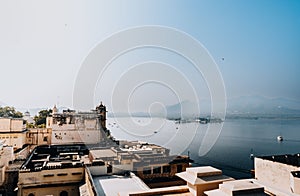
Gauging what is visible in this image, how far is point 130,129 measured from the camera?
21969 mm

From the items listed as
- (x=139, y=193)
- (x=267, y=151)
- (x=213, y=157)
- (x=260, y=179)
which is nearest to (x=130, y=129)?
(x=260, y=179)

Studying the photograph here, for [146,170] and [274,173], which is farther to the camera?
[146,170]

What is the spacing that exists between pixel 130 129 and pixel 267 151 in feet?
113

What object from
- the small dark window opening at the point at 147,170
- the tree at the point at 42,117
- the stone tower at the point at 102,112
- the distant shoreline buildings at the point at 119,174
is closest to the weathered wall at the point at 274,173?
the distant shoreline buildings at the point at 119,174

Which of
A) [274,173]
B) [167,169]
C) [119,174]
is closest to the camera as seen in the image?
[274,173]

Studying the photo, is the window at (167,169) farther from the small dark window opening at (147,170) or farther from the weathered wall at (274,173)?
the weathered wall at (274,173)

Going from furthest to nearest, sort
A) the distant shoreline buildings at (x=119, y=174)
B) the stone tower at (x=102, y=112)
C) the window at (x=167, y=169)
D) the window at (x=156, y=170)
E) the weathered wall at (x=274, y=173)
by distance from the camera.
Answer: the stone tower at (x=102, y=112), the window at (x=167, y=169), the window at (x=156, y=170), the weathered wall at (x=274, y=173), the distant shoreline buildings at (x=119, y=174)

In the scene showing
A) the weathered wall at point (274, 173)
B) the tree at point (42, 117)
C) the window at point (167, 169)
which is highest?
the tree at point (42, 117)

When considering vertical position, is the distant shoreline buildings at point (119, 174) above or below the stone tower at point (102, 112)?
below

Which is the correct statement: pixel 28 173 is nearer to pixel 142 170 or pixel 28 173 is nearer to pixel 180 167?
pixel 142 170

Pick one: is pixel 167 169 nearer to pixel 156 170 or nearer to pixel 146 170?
pixel 156 170

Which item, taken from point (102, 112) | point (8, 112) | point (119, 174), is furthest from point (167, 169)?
point (8, 112)

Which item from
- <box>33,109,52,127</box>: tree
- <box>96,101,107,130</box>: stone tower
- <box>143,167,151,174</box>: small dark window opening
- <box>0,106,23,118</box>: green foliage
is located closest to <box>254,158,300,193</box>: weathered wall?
<box>143,167,151,174</box>: small dark window opening

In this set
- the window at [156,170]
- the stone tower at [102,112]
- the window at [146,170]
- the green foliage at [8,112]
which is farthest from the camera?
the green foliage at [8,112]
